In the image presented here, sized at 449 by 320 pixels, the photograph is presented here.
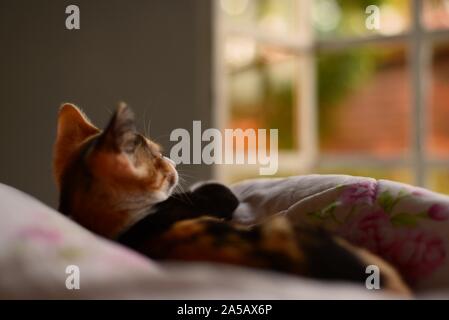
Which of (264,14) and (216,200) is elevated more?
(264,14)

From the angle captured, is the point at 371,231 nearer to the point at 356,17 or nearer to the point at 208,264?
the point at 208,264

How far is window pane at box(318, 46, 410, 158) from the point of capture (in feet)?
8.59

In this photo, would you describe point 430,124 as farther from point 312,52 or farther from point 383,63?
point 312,52

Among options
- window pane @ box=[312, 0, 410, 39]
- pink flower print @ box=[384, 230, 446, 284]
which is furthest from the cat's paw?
window pane @ box=[312, 0, 410, 39]

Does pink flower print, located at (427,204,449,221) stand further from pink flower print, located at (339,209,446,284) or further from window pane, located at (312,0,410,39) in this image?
window pane, located at (312,0,410,39)

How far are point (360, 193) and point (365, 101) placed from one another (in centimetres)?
211

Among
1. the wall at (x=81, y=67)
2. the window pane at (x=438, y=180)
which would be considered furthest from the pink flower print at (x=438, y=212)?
the window pane at (x=438, y=180)

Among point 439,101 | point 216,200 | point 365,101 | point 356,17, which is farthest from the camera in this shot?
point 365,101

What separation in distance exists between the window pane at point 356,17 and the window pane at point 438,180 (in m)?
0.61

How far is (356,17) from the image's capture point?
2.67 m

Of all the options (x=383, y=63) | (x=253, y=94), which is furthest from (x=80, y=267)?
(x=383, y=63)

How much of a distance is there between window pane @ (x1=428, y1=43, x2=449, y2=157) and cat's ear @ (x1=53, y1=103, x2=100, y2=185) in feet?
6.06

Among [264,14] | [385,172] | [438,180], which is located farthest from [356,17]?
[438,180]
